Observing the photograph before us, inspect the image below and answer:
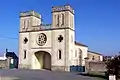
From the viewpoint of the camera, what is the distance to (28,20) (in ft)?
150

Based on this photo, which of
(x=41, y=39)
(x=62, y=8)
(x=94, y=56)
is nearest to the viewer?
(x=62, y=8)

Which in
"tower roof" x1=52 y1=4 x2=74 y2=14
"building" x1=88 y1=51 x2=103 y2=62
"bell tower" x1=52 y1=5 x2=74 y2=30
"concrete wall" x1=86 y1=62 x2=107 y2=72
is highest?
"tower roof" x1=52 y1=4 x2=74 y2=14

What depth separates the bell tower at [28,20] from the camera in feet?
148

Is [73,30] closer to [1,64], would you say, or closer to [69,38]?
[69,38]

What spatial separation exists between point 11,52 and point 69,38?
24289mm

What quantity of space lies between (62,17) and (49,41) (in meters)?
5.09

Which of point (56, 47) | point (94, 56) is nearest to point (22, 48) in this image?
point (56, 47)

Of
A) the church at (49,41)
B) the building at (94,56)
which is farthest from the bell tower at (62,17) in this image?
the building at (94,56)

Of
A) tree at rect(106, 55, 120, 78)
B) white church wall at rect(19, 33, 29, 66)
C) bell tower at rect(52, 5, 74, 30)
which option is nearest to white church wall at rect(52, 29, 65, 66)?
bell tower at rect(52, 5, 74, 30)

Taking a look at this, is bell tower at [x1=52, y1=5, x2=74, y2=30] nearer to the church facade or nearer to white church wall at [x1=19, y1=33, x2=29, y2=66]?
the church facade

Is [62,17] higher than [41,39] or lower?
higher

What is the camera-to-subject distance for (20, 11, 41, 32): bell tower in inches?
1779

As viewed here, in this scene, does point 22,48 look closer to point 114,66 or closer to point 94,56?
point 94,56

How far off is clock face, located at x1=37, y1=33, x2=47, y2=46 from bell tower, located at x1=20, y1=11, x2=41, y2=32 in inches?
96.5
